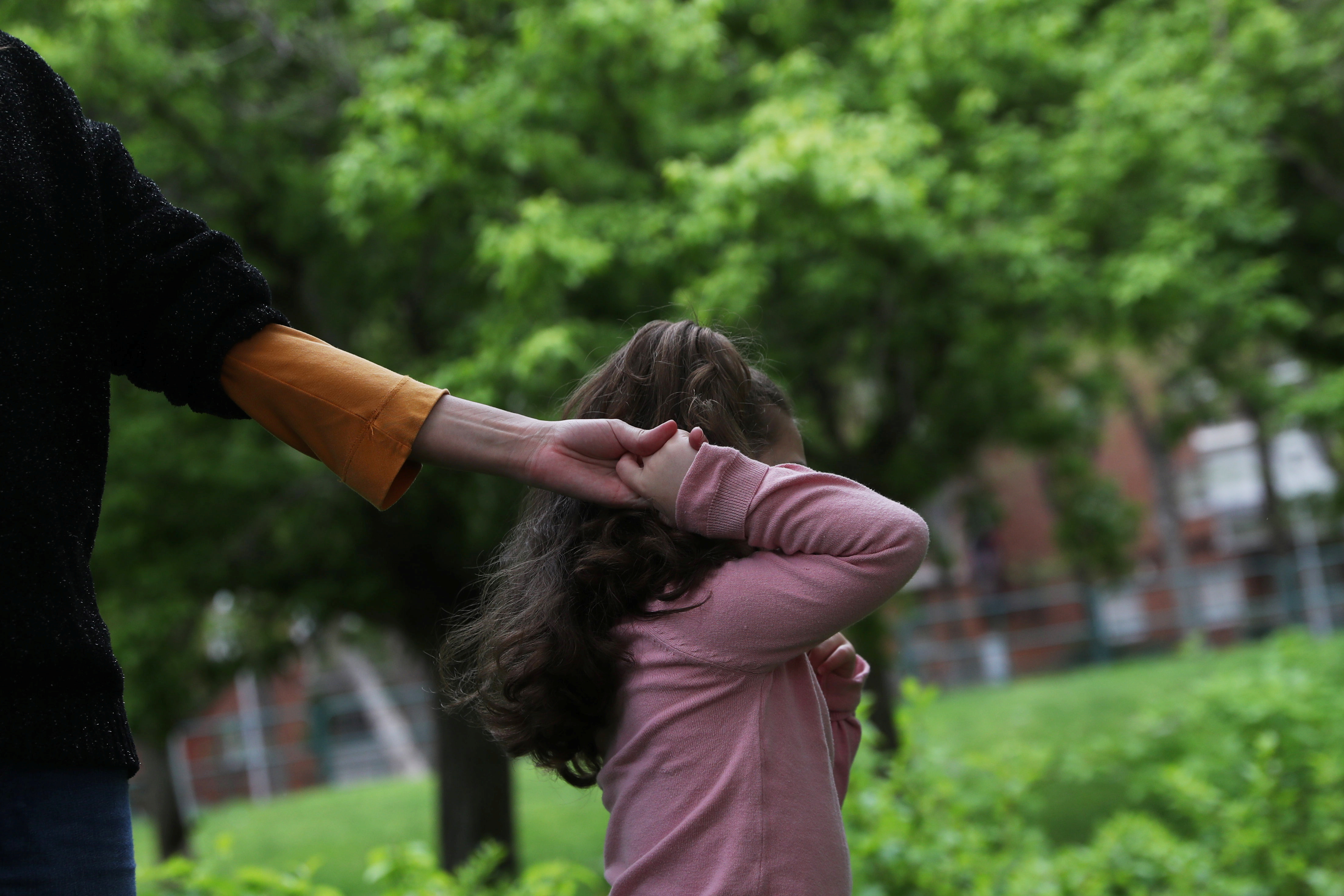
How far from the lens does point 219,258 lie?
4.74ft

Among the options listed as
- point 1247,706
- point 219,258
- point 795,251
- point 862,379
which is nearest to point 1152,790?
point 1247,706

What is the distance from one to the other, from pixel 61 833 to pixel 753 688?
0.80 metres

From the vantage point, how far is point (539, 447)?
1.50 metres

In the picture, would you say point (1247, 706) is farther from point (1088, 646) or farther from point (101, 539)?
point (1088, 646)

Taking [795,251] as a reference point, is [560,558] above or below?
below

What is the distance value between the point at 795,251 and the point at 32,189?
5.57 meters

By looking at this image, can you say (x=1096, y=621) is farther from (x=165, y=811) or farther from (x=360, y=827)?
(x=165, y=811)

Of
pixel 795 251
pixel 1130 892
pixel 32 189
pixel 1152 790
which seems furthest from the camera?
pixel 1152 790

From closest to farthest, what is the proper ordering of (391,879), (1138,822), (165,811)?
(391,879), (1138,822), (165,811)

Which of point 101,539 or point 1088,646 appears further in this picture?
point 1088,646

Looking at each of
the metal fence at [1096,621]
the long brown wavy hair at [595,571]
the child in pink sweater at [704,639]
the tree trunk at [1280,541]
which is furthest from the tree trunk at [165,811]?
→ the tree trunk at [1280,541]

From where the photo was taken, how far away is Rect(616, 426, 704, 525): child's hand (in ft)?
4.93

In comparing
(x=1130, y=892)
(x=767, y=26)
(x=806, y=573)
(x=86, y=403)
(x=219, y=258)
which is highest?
(x=767, y=26)

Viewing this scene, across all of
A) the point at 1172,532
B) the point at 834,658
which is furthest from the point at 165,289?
the point at 1172,532
